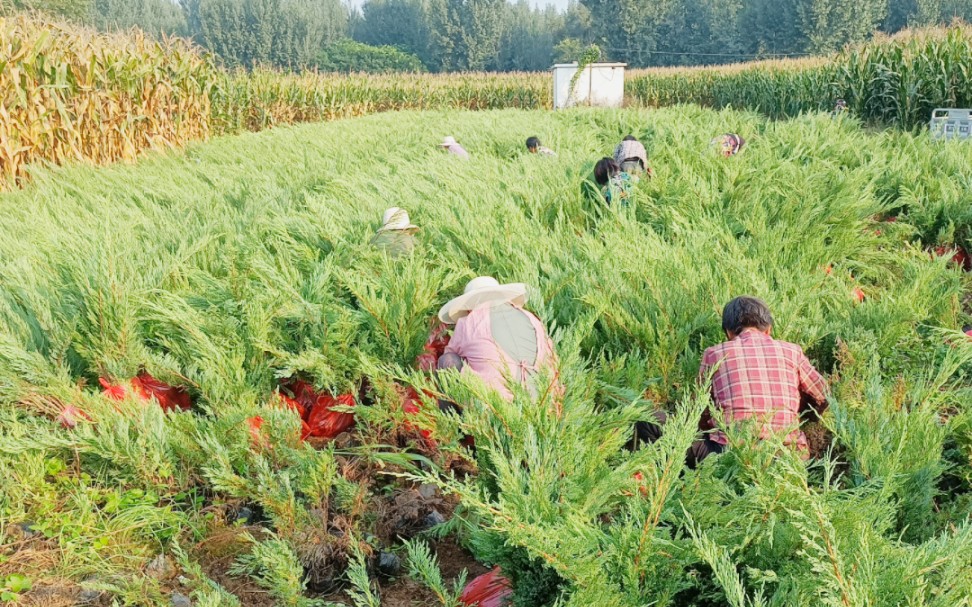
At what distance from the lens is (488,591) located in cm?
225

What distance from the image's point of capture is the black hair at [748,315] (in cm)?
327

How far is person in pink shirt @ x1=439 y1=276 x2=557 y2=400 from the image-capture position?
3.38 meters

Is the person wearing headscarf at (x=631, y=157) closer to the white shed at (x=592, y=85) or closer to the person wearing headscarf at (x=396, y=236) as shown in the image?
the person wearing headscarf at (x=396, y=236)

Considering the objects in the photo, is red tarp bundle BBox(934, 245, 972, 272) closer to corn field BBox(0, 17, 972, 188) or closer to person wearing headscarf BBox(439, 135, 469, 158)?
person wearing headscarf BBox(439, 135, 469, 158)

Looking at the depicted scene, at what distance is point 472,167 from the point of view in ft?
23.8

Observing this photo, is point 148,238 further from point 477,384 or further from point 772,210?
point 772,210

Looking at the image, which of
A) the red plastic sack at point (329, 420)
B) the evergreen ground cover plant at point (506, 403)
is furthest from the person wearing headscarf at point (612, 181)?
the red plastic sack at point (329, 420)

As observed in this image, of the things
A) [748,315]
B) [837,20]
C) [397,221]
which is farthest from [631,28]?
[748,315]

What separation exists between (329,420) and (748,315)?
2.16 metres

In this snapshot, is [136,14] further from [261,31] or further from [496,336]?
[496,336]

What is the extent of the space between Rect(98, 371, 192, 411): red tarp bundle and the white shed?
22798 mm

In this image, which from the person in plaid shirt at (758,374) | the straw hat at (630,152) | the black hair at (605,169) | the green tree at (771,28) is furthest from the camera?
the green tree at (771,28)

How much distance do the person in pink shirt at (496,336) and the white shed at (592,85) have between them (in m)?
22.3

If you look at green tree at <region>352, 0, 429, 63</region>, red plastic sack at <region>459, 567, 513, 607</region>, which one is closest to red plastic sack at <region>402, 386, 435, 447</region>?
red plastic sack at <region>459, 567, 513, 607</region>
